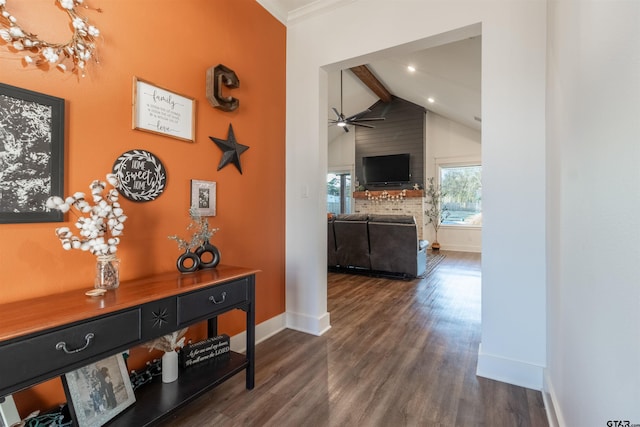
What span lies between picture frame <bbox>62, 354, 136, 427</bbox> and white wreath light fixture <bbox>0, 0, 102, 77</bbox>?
1423mm

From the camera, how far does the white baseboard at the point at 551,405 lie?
56.4 inches

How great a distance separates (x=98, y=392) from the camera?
52.8 inches

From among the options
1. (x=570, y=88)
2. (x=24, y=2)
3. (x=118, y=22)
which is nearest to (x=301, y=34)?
(x=118, y=22)

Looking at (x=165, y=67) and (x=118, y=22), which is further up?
(x=118, y=22)

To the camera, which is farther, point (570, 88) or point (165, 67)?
point (165, 67)

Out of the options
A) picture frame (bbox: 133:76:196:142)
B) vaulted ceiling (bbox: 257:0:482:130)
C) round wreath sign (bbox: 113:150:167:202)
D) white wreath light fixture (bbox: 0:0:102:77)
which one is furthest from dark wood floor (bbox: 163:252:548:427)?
vaulted ceiling (bbox: 257:0:482:130)

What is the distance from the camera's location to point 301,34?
9.25 ft

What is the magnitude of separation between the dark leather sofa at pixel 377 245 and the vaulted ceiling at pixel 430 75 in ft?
7.09

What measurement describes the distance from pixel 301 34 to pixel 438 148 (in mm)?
6116

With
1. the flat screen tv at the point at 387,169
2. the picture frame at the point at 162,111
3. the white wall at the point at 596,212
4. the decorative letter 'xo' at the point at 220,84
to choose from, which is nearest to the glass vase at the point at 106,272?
the picture frame at the point at 162,111

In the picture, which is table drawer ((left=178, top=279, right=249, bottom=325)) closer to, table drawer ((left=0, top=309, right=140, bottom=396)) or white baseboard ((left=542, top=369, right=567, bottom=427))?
table drawer ((left=0, top=309, right=140, bottom=396))

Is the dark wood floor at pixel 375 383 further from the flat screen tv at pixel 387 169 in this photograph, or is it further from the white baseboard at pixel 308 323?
the flat screen tv at pixel 387 169

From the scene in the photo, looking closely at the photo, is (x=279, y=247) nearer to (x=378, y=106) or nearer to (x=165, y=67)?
(x=165, y=67)

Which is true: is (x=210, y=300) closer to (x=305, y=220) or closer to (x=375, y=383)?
(x=375, y=383)
